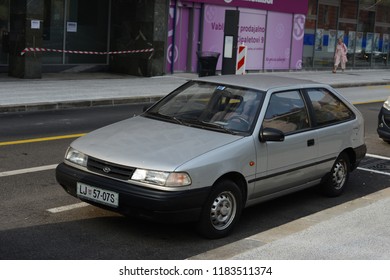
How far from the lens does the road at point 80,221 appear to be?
549 centimetres

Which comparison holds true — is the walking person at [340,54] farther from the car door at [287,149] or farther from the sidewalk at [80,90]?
the car door at [287,149]

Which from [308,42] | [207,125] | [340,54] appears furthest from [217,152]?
[340,54]

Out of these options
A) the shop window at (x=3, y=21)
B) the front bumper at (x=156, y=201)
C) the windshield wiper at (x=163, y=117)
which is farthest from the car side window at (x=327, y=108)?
the shop window at (x=3, y=21)

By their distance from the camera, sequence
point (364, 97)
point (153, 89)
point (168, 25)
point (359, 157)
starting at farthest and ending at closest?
point (168, 25) → point (364, 97) → point (153, 89) → point (359, 157)

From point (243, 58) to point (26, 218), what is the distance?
13648 mm

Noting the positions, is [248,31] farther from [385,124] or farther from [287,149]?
[287,149]

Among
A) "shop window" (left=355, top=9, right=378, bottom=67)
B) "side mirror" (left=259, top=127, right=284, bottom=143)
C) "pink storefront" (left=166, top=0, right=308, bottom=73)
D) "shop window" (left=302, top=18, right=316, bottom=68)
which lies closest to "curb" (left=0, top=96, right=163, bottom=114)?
"pink storefront" (left=166, top=0, right=308, bottom=73)

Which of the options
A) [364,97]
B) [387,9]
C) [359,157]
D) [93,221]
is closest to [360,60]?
[387,9]

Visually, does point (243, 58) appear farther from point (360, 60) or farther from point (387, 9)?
point (387, 9)

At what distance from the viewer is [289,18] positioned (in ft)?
90.1

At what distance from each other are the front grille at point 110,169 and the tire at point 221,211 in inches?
30.7

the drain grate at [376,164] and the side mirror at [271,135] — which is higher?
the side mirror at [271,135]

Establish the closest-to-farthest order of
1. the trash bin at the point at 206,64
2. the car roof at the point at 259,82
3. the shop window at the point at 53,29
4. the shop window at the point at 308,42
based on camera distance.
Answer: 1. the car roof at the point at 259,82
2. the trash bin at the point at 206,64
3. the shop window at the point at 53,29
4. the shop window at the point at 308,42

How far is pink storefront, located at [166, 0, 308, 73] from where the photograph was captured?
Result: 76.7ft
